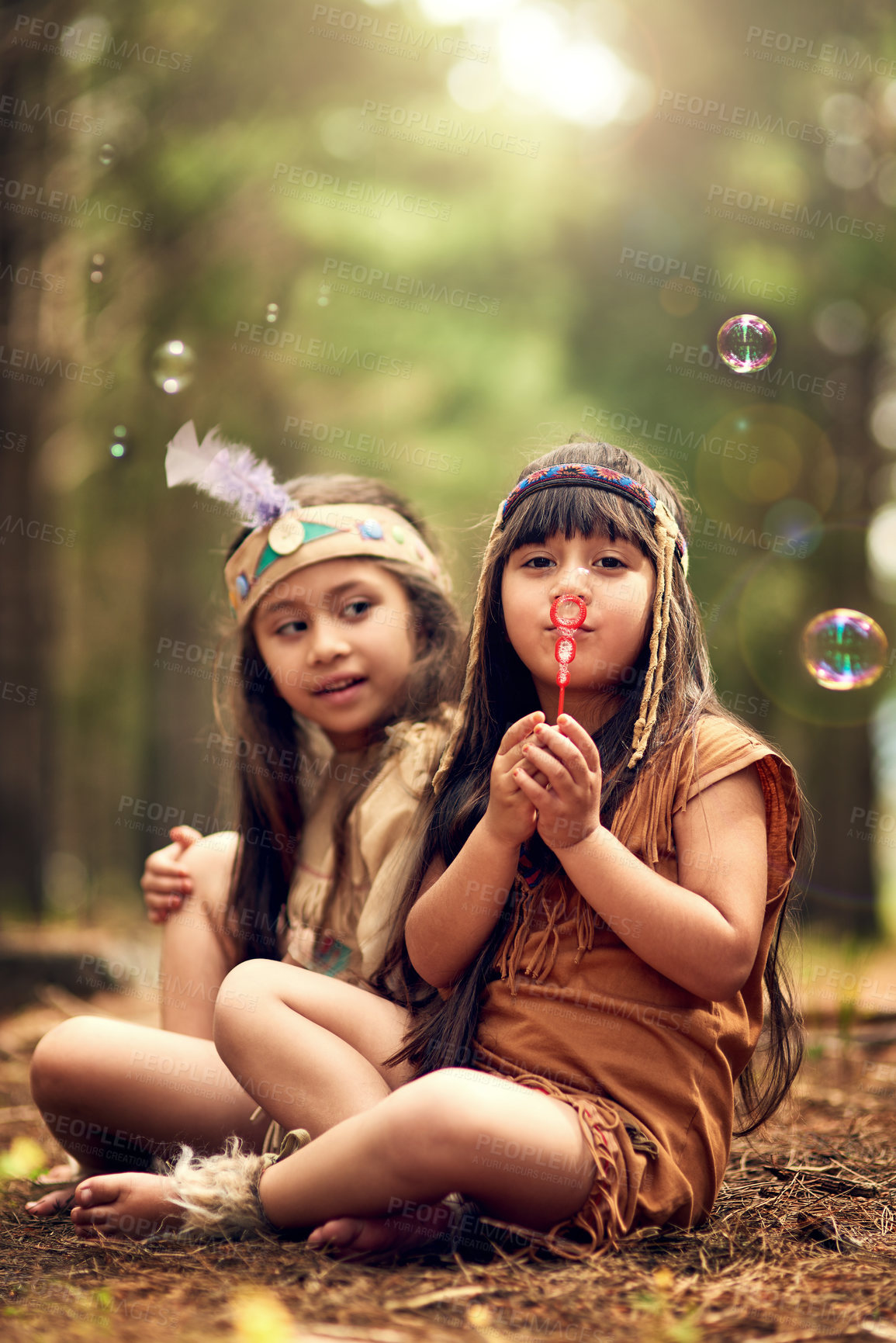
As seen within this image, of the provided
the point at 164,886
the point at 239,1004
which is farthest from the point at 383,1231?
the point at 164,886

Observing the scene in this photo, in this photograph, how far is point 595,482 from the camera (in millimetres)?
2016

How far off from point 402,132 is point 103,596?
16.9 ft

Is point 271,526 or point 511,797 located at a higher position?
point 271,526

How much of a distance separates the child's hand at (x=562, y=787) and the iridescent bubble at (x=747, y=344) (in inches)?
59.9

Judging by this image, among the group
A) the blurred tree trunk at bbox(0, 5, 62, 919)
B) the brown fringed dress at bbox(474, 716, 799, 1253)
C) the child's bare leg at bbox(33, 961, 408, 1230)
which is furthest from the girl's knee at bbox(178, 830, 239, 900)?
the blurred tree trunk at bbox(0, 5, 62, 919)

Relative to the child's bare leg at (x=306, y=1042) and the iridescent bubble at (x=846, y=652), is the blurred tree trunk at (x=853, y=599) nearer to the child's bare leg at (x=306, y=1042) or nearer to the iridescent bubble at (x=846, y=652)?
the iridescent bubble at (x=846, y=652)

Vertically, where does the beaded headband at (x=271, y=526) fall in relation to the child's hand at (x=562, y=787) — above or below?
above

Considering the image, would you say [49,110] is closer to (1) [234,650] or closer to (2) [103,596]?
(1) [234,650]

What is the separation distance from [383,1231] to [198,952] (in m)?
0.91

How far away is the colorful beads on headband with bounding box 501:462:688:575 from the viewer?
202 centimetres

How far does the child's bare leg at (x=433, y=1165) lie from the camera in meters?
1.62

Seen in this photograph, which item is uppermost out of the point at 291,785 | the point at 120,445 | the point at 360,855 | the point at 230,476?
the point at 120,445

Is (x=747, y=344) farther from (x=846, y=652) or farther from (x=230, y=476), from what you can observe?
(x=230, y=476)

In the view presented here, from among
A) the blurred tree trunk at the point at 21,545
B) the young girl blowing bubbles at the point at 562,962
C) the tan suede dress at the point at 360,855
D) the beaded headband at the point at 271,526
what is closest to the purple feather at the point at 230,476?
the beaded headband at the point at 271,526
